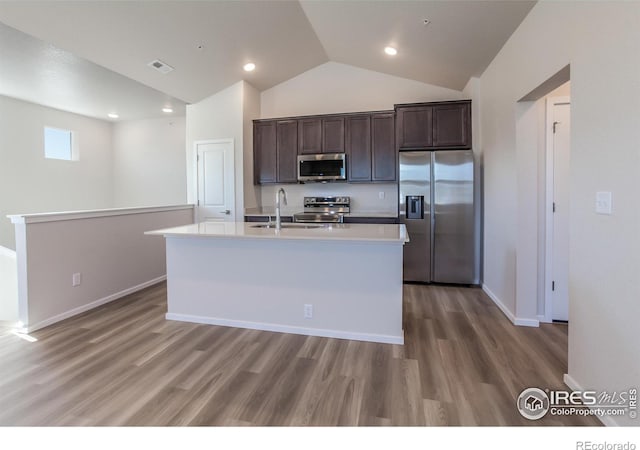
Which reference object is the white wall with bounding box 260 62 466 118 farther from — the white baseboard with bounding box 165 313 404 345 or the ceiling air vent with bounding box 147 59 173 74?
the white baseboard with bounding box 165 313 404 345

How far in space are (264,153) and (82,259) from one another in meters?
2.90

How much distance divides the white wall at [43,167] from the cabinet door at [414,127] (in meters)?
5.96

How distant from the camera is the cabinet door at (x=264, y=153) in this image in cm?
526

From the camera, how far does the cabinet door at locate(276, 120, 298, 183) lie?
5152mm

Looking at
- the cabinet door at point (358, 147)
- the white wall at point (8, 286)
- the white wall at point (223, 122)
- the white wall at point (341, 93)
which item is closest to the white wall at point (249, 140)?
the white wall at point (223, 122)

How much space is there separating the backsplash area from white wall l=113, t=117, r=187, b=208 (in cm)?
208

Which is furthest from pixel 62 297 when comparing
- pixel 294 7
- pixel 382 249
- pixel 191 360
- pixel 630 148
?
pixel 630 148

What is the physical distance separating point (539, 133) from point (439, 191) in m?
1.41

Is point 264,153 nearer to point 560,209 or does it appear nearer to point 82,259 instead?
point 82,259

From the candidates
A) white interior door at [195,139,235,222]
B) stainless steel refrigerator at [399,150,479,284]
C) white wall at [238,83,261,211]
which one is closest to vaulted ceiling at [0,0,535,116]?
white wall at [238,83,261,211]

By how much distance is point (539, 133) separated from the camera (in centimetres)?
302

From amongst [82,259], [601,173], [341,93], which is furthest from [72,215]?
[601,173]

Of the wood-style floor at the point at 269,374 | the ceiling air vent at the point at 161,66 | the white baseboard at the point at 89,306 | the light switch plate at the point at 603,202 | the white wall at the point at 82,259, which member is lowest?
the wood-style floor at the point at 269,374

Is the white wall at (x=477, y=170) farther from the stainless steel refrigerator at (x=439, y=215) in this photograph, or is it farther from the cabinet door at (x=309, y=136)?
the cabinet door at (x=309, y=136)
